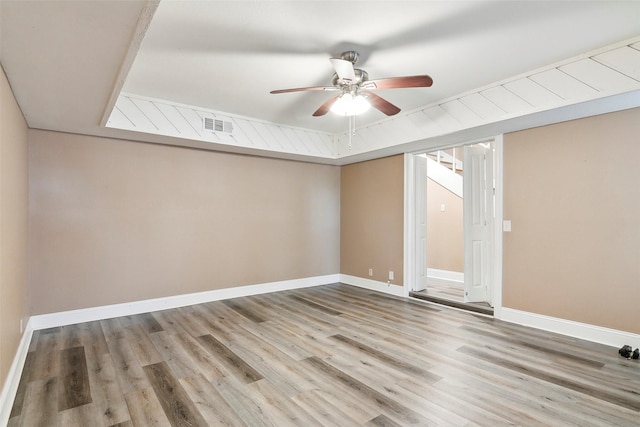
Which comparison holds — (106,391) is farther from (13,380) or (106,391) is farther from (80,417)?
(13,380)

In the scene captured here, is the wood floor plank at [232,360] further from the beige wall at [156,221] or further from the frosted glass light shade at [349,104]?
the frosted glass light shade at [349,104]

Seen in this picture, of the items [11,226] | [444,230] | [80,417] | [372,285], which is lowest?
[80,417]

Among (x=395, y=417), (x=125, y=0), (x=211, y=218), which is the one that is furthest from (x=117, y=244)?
(x=395, y=417)

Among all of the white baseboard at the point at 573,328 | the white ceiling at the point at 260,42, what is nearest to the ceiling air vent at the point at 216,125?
the white ceiling at the point at 260,42

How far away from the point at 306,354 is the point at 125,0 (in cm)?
280

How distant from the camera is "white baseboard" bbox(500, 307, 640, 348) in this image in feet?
9.71

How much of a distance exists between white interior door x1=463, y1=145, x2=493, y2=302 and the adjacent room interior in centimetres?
3

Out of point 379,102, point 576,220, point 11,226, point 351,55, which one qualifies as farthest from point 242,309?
point 576,220

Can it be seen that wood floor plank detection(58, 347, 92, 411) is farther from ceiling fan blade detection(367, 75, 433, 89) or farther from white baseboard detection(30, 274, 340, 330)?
ceiling fan blade detection(367, 75, 433, 89)

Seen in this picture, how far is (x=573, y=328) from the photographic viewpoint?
3268 mm

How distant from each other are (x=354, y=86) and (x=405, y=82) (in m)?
0.50

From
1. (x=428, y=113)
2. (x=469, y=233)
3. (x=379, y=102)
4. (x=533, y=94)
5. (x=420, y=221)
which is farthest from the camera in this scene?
(x=420, y=221)

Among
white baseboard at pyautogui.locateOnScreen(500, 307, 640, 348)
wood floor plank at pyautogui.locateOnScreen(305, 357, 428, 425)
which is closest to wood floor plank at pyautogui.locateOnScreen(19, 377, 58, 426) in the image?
wood floor plank at pyautogui.locateOnScreen(305, 357, 428, 425)

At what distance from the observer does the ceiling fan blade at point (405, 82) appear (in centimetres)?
243
